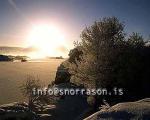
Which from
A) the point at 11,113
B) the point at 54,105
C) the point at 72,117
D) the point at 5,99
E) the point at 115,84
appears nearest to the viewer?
the point at 11,113

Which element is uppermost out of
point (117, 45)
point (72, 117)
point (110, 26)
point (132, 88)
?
point (110, 26)

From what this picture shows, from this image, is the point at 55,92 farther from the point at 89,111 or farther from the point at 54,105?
the point at 89,111

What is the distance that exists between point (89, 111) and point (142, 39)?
41.9 ft

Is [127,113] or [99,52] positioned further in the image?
[99,52]

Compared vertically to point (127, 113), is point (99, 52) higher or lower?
higher

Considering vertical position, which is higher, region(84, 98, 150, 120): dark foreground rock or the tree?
the tree

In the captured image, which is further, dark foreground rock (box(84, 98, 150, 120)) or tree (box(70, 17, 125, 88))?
tree (box(70, 17, 125, 88))

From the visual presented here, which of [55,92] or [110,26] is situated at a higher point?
[110,26]

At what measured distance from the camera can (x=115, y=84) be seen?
36.9m

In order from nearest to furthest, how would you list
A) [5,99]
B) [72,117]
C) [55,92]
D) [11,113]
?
[11,113] < [72,117] < [55,92] < [5,99]

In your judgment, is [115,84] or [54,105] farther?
[54,105]

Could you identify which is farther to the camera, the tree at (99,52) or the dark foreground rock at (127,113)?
the tree at (99,52)

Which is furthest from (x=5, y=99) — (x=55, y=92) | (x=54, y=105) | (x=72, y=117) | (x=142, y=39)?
(x=142, y=39)

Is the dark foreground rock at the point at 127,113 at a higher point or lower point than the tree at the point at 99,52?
lower
